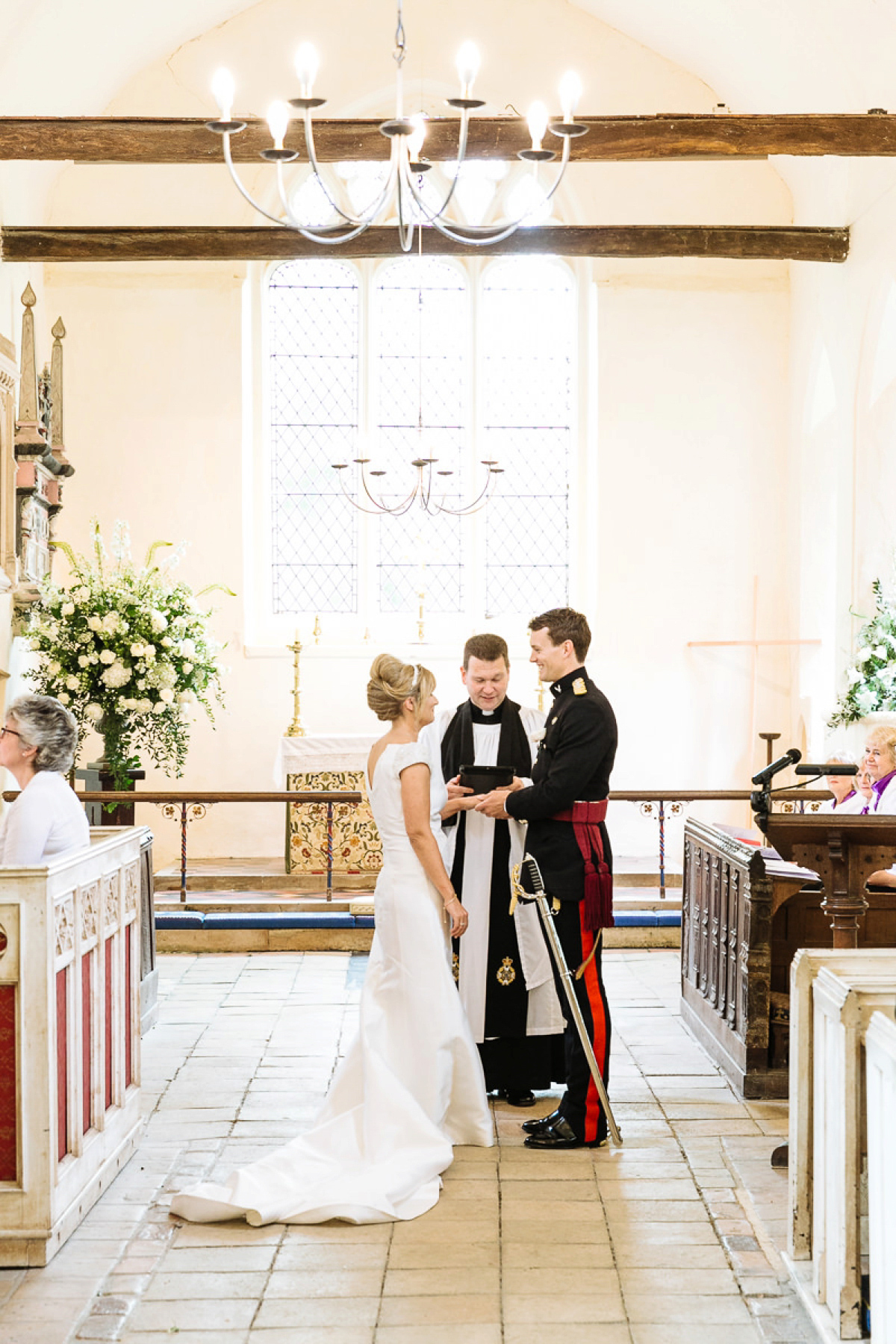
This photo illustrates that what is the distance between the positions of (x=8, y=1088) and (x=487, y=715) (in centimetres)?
217

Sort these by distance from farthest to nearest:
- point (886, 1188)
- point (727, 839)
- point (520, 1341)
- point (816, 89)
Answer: point (816, 89), point (727, 839), point (520, 1341), point (886, 1188)

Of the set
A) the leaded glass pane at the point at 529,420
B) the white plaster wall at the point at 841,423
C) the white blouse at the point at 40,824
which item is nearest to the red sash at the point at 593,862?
the white blouse at the point at 40,824

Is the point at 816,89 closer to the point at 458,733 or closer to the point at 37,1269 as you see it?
the point at 458,733

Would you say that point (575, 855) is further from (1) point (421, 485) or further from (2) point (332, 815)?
(1) point (421, 485)

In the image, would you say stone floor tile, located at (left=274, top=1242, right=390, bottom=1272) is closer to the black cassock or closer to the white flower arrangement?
the black cassock

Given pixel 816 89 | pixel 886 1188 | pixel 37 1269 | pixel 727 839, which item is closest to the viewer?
pixel 886 1188

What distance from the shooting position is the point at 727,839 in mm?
5461

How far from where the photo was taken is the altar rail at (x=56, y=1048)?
11.1ft

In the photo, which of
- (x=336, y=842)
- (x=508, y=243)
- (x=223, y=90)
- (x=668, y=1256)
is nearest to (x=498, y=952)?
(x=668, y=1256)

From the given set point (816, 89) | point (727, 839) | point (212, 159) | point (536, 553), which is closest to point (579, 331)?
point (536, 553)

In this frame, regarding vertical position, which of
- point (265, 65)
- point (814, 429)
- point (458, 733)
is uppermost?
point (265, 65)

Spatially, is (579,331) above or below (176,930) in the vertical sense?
above

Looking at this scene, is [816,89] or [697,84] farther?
[697,84]

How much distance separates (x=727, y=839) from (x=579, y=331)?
7044 mm
